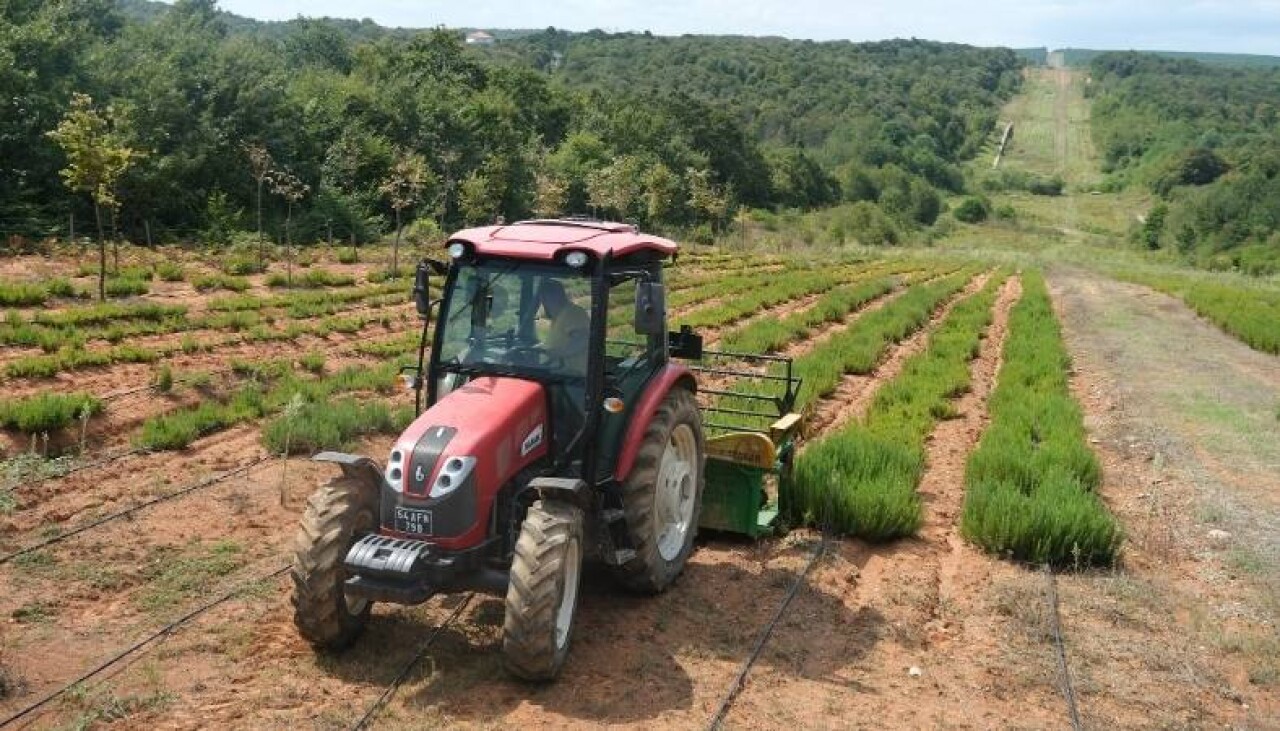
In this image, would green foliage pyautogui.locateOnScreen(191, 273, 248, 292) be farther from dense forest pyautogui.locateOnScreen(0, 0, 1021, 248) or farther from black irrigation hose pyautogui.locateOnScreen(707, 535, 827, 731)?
black irrigation hose pyautogui.locateOnScreen(707, 535, 827, 731)

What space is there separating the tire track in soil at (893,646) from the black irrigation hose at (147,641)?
336 cm

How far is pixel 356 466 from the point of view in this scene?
19.7 feet

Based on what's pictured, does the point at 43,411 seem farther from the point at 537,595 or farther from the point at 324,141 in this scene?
the point at 324,141

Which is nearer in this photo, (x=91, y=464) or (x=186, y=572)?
(x=186, y=572)

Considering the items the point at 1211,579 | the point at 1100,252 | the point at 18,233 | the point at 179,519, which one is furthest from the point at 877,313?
the point at 1100,252

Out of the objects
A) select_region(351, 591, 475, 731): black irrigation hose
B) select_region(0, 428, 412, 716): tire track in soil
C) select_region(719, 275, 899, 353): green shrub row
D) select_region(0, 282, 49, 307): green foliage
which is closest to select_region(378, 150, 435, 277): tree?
select_region(0, 282, 49, 307): green foliage

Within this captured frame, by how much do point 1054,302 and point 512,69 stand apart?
45.7 meters

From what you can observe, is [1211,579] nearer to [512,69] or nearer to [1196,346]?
[1196,346]

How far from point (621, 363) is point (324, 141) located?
37.7 meters

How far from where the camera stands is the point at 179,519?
27.2ft

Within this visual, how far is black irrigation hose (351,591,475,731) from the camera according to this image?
5.23 metres

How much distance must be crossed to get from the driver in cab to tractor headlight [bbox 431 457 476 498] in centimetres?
104

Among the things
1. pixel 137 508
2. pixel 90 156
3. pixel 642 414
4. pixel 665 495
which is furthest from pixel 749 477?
pixel 90 156

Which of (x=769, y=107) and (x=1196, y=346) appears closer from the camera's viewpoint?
(x=1196, y=346)
